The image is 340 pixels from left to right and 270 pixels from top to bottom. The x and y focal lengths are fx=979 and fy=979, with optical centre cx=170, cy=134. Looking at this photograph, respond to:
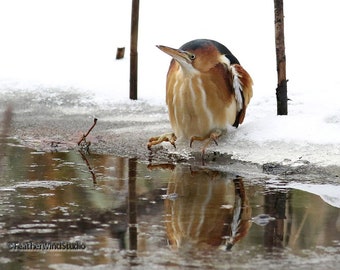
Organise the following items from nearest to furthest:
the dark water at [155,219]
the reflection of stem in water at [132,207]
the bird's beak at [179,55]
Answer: the dark water at [155,219] < the reflection of stem in water at [132,207] < the bird's beak at [179,55]

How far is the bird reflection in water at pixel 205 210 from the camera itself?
4.39 meters

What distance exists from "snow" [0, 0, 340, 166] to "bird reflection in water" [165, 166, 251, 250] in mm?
1237

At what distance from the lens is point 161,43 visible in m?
9.38

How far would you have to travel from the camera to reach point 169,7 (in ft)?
33.1

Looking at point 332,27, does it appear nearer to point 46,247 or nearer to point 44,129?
point 44,129

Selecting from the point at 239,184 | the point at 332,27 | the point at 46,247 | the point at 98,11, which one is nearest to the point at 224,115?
the point at 239,184

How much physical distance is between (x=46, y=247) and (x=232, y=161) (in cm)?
219

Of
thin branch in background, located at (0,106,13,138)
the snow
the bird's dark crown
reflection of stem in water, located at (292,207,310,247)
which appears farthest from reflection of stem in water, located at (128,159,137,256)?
thin branch in background, located at (0,106,13,138)

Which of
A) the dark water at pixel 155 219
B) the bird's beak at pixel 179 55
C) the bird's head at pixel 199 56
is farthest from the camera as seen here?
the bird's head at pixel 199 56

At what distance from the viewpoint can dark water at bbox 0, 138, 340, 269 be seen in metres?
4.07

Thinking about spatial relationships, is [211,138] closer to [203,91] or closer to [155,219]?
[203,91]

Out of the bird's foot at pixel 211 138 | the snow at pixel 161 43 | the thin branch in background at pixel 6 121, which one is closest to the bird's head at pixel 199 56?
the bird's foot at pixel 211 138

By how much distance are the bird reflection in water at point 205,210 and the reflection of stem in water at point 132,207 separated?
159 millimetres

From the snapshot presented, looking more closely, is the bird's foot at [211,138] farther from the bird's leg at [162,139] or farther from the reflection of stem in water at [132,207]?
the reflection of stem in water at [132,207]
